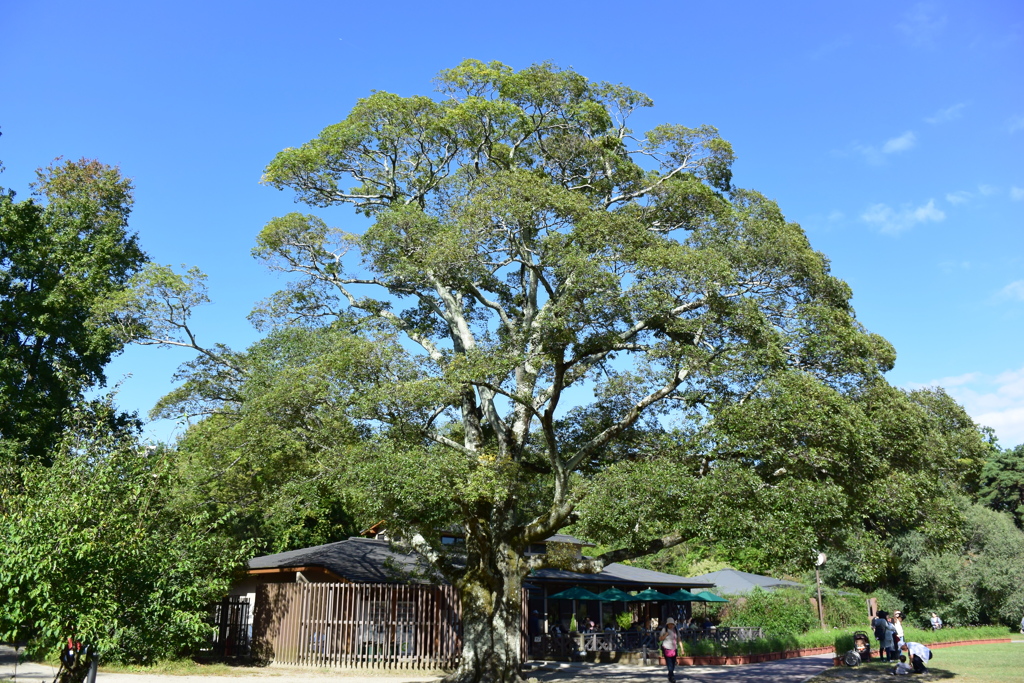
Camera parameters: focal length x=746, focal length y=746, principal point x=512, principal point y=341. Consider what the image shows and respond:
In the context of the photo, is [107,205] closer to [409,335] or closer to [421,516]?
[409,335]

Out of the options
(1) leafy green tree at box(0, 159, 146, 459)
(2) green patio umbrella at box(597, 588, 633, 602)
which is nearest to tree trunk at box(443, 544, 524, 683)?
(2) green patio umbrella at box(597, 588, 633, 602)

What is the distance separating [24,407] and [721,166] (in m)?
23.1

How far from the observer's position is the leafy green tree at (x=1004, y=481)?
168ft

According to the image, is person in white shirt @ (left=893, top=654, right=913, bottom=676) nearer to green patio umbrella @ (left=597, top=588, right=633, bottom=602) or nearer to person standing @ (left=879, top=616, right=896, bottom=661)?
person standing @ (left=879, top=616, right=896, bottom=661)

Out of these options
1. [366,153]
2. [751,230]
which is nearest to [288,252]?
[366,153]

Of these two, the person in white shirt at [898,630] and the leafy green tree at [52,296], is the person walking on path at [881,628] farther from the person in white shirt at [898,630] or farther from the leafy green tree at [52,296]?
the leafy green tree at [52,296]

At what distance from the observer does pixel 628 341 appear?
1772 centimetres

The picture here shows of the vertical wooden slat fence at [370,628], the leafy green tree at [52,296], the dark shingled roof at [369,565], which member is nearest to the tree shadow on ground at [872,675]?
the dark shingled roof at [369,565]

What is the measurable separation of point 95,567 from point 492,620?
31.2 ft

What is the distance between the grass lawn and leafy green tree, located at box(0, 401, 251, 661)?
13372 millimetres

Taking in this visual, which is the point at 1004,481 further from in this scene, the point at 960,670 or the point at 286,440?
the point at 286,440

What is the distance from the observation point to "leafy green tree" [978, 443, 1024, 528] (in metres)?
51.2

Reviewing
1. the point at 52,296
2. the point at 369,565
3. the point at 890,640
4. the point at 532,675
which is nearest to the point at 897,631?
the point at 890,640

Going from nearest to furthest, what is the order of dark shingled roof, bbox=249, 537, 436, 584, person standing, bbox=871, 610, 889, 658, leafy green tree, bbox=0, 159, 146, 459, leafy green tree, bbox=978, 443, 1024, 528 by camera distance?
person standing, bbox=871, 610, 889, 658, dark shingled roof, bbox=249, 537, 436, 584, leafy green tree, bbox=0, 159, 146, 459, leafy green tree, bbox=978, 443, 1024, 528
